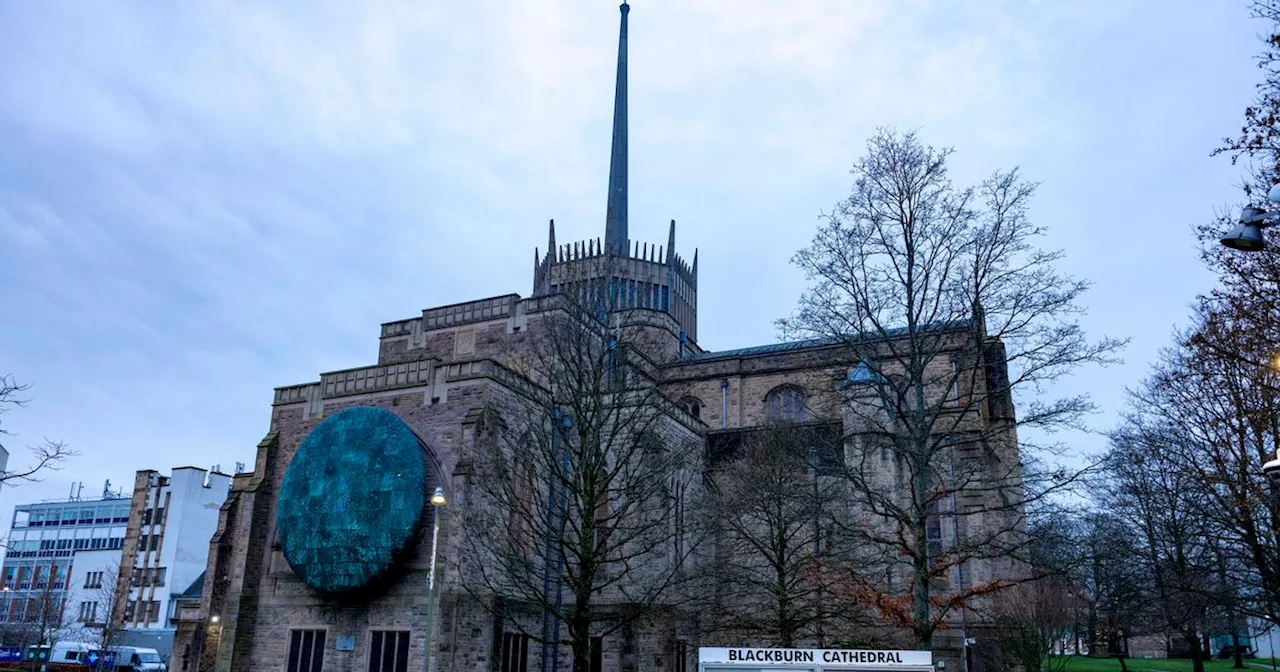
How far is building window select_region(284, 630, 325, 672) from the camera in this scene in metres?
31.7

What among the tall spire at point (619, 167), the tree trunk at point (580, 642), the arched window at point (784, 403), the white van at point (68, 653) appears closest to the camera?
the tree trunk at point (580, 642)

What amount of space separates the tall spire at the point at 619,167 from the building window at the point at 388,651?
40009 mm

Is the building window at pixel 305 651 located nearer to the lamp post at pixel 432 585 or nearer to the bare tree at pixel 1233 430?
the lamp post at pixel 432 585

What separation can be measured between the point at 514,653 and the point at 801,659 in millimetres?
20318

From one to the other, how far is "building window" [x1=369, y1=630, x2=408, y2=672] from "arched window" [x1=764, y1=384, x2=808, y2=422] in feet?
70.0

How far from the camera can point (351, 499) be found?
103 ft

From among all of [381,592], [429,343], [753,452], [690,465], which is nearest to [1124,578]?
[753,452]

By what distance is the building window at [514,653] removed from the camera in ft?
101

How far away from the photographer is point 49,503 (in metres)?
95.7

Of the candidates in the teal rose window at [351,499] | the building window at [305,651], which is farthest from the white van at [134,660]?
the teal rose window at [351,499]

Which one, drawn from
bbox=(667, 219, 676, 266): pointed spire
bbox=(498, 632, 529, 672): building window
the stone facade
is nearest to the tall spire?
bbox=(667, 219, 676, 266): pointed spire

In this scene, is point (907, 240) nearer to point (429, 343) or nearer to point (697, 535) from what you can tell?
point (697, 535)

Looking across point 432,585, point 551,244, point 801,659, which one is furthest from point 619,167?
point 801,659

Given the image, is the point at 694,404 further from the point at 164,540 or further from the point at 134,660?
the point at 164,540
